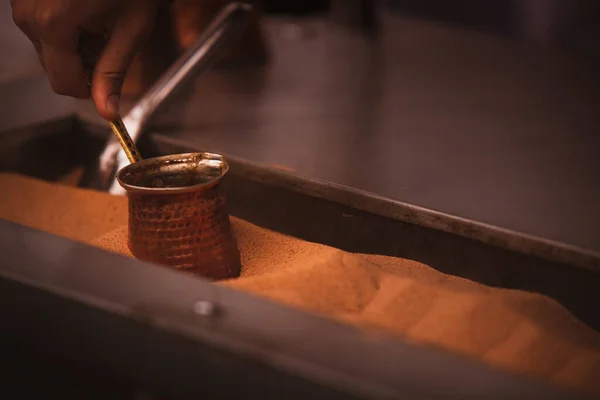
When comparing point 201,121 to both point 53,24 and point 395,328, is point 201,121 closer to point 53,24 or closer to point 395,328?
point 53,24

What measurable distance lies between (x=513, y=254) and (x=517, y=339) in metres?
0.25

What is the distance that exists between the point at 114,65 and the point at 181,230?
1.07ft

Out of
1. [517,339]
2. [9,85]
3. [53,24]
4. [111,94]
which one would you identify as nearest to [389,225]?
[517,339]

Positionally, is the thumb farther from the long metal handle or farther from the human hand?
the long metal handle

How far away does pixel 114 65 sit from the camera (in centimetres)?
119

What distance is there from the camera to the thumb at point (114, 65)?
1177mm

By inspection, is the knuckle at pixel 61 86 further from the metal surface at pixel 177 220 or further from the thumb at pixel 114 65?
the metal surface at pixel 177 220

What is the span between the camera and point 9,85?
1978mm

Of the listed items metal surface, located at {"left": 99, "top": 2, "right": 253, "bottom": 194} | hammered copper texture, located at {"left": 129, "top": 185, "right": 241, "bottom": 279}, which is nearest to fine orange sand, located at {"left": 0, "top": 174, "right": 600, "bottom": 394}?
hammered copper texture, located at {"left": 129, "top": 185, "right": 241, "bottom": 279}

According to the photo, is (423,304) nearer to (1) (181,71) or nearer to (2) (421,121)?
(2) (421,121)

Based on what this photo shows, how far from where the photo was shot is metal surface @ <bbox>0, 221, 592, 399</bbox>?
26.1 inches

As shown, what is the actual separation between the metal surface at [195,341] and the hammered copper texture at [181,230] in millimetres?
175

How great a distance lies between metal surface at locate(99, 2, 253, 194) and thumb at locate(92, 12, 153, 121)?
387 mm

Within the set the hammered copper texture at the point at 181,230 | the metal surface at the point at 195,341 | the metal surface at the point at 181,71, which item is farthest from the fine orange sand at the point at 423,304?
the metal surface at the point at 181,71
